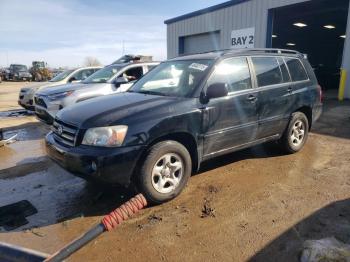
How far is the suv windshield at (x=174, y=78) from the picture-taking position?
4.53m

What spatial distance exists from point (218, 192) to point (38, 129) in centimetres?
654

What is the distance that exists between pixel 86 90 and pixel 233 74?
438 centimetres

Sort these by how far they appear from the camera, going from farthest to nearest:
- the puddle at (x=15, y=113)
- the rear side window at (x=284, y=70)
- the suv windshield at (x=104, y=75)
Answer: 1. the puddle at (x=15, y=113)
2. the suv windshield at (x=104, y=75)
3. the rear side window at (x=284, y=70)

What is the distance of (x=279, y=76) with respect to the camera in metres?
5.48

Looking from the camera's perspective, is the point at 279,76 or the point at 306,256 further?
the point at 279,76

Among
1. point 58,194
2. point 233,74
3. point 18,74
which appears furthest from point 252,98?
point 18,74

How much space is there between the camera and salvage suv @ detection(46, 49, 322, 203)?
3.68m

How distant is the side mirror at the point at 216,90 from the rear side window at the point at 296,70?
2033 mm

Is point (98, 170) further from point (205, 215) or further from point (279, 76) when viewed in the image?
point (279, 76)

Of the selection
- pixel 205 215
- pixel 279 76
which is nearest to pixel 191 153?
pixel 205 215

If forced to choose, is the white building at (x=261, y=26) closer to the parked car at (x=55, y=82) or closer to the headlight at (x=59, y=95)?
the parked car at (x=55, y=82)

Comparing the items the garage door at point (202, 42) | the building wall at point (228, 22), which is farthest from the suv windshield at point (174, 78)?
the garage door at point (202, 42)

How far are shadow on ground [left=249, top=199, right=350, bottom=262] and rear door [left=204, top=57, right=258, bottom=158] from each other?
4.93 ft

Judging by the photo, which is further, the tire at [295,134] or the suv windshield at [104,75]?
the suv windshield at [104,75]
